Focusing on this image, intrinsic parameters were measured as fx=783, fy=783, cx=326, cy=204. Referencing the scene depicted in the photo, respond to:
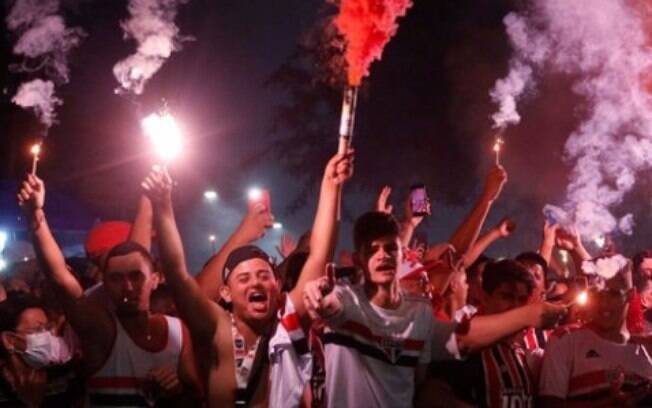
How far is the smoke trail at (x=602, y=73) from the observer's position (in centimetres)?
937

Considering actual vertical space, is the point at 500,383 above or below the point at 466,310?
below

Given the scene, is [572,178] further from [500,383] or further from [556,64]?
[500,383]

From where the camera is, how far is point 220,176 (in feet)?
75.5

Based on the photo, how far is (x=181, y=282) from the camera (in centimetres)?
455

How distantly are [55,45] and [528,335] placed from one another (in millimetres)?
4853

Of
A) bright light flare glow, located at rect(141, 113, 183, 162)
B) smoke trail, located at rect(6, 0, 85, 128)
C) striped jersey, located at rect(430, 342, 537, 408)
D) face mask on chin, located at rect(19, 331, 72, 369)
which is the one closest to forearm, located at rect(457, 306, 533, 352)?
striped jersey, located at rect(430, 342, 537, 408)

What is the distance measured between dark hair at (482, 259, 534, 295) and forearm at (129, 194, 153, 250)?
2.52 m

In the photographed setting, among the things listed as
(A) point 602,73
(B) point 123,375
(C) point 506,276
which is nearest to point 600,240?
(C) point 506,276

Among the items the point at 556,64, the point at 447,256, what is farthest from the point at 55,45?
the point at 556,64

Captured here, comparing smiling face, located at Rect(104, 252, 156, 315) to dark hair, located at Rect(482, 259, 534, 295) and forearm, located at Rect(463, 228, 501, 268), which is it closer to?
dark hair, located at Rect(482, 259, 534, 295)

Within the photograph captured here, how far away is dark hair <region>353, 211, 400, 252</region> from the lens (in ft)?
15.5

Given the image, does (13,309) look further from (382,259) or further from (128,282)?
(382,259)

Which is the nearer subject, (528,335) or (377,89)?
(528,335)

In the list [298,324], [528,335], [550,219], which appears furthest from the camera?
[550,219]
